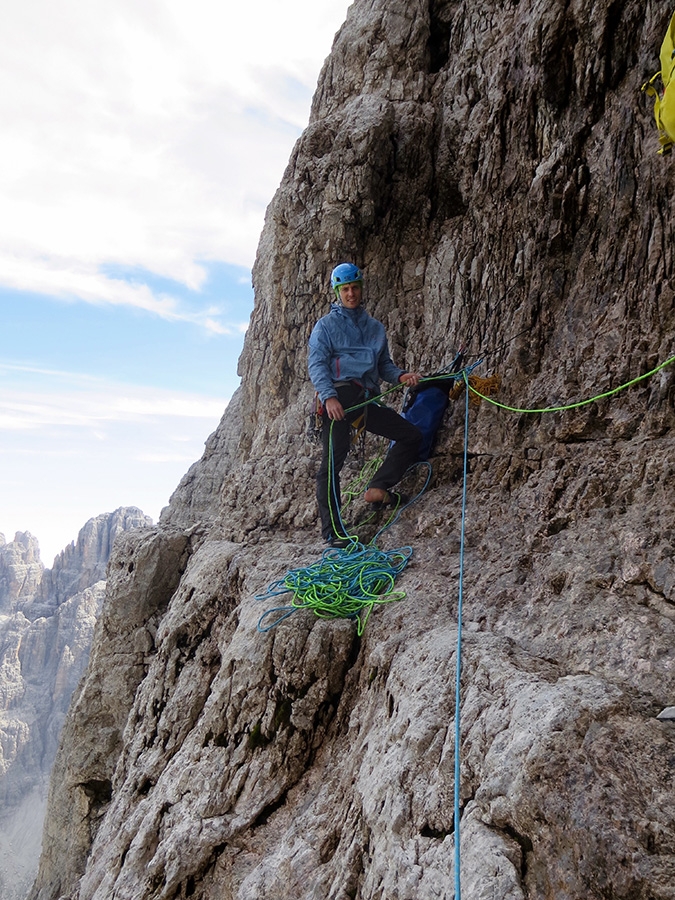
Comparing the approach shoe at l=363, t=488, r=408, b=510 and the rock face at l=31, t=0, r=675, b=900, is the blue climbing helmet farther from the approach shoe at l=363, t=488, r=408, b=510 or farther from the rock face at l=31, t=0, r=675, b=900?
the approach shoe at l=363, t=488, r=408, b=510

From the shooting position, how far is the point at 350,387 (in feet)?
20.4

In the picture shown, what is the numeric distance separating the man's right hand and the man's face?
115 cm

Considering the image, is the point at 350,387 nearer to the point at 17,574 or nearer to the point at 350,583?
the point at 350,583

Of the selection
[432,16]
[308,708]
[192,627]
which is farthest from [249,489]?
[432,16]

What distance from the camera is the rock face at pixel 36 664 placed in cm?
5506

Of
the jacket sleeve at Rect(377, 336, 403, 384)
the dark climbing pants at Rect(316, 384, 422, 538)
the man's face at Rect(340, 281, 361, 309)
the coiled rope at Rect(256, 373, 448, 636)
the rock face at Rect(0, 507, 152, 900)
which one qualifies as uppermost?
the man's face at Rect(340, 281, 361, 309)

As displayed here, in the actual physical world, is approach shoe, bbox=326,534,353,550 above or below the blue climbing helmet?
below

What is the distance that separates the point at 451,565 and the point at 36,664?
8470cm

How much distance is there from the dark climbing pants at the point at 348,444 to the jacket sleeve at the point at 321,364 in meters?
0.29

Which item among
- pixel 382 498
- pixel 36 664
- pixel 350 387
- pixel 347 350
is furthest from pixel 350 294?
pixel 36 664

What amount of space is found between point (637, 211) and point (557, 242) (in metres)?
0.78

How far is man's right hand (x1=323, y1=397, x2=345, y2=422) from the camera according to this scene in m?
5.75

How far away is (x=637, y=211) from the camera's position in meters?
4.91

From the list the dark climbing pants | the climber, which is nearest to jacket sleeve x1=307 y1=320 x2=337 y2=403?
the climber
